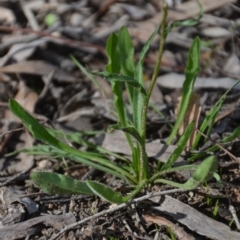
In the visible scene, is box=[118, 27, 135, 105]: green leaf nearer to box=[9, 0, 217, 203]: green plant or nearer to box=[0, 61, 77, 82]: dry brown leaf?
box=[9, 0, 217, 203]: green plant

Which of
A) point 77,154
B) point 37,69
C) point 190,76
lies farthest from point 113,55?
point 37,69

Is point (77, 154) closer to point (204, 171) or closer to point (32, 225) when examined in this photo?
point (32, 225)

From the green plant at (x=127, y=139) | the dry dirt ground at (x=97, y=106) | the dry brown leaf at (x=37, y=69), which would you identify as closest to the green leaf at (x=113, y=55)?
the green plant at (x=127, y=139)

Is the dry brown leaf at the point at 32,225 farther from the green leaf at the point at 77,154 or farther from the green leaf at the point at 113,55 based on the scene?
the green leaf at the point at 113,55

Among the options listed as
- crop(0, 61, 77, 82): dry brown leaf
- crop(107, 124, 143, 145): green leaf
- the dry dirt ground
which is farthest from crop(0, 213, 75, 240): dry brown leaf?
crop(0, 61, 77, 82): dry brown leaf

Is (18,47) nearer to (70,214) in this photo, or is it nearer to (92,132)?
(92,132)

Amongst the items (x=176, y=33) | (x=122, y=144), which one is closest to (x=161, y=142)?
(x=122, y=144)
